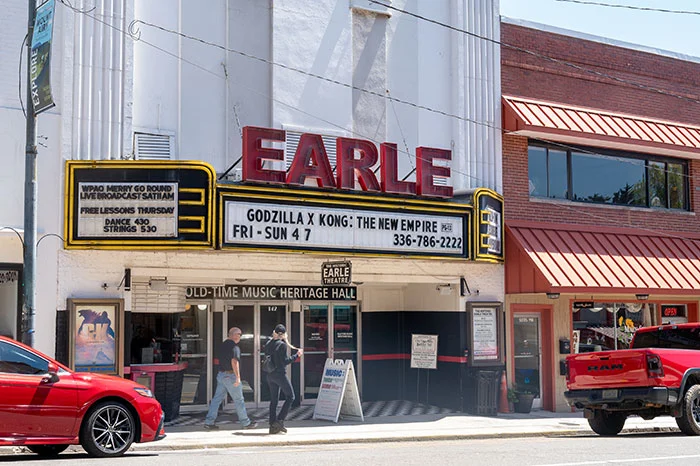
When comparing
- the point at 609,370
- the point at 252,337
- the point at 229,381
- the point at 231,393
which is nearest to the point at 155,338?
the point at 229,381

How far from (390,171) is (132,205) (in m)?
4.91

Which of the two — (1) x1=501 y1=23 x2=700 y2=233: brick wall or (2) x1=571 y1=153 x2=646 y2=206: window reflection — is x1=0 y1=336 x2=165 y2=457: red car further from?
(2) x1=571 y1=153 x2=646 y2=206: window reflection

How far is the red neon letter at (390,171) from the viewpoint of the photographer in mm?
17859

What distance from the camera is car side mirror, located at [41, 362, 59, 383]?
11573mm

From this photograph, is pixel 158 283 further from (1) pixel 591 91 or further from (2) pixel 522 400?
(1) pixel 591 91

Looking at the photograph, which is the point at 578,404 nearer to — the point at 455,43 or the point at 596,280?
the point at 596,280

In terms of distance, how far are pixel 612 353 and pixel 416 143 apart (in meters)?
7.17

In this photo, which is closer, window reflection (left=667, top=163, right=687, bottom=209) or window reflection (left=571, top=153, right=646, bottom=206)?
window reflection (left=571, top=153, right=646, bottom=206)

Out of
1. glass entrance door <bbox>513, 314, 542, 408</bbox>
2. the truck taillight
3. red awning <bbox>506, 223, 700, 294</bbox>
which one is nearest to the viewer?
the truck taillight

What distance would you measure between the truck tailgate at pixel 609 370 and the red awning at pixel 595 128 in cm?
653

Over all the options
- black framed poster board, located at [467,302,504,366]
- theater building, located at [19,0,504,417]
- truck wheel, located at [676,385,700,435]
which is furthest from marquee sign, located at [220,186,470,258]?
truck wheel, located at [676,385,700,435]

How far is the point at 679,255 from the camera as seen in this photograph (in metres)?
23.0

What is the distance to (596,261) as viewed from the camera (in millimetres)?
21016

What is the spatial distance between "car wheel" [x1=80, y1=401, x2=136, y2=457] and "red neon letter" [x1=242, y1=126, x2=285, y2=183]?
17.2 ft
